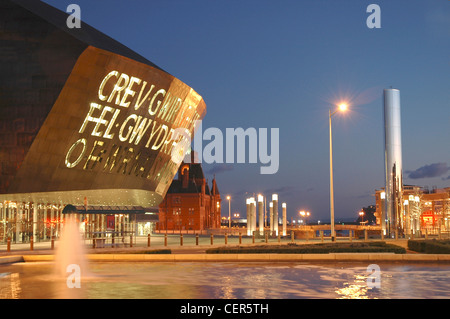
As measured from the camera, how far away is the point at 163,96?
4431 cm

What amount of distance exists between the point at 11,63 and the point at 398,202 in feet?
120

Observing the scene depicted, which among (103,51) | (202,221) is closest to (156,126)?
(103,51)

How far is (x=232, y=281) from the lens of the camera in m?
15.8

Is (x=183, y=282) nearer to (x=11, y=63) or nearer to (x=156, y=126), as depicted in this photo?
(x=11, y=63)

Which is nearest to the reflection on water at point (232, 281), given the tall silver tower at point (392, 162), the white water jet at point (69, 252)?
the white water jet at point (69, 252)

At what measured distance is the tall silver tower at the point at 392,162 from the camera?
50750 millimetres

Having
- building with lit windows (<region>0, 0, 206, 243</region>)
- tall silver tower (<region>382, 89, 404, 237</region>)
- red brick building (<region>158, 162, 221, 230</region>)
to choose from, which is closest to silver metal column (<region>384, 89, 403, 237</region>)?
tall silver tower (<region>382, 89, 404, 237</region>)

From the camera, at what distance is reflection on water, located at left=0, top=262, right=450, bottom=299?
42.9ft

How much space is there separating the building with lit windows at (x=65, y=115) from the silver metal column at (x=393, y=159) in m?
19.9

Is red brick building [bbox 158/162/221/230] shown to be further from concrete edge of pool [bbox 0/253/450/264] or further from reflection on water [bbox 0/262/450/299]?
reflection on water [bbox 0/262/450/299]

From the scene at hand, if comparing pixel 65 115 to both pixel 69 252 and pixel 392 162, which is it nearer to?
pixel 69 252

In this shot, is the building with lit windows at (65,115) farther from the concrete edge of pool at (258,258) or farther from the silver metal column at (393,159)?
the silver metal column at (393,159)

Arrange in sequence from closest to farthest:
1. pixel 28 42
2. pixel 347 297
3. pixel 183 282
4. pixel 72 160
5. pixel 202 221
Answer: pixel 347 297 → pixel 183 282 → pixel 28 42 → pixel 72 160 → pixel 202 221

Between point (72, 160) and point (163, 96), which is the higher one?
point (163, 96)
